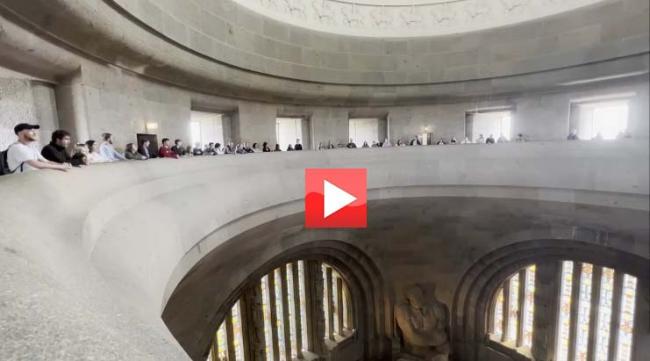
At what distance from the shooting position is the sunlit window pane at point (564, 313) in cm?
700

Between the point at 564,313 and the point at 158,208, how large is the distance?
843 centimetres

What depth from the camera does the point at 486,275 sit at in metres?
7.71

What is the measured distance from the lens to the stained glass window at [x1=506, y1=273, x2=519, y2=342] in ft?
25.7

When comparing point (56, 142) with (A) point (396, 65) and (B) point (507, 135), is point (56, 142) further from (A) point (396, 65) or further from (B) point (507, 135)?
(B) point (507, 135)

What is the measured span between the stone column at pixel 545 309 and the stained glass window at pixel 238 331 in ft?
20.9

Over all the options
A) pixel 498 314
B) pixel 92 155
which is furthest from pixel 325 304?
pixel 92 155

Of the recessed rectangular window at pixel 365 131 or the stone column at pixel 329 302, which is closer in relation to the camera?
the stone column at pixel 329 302

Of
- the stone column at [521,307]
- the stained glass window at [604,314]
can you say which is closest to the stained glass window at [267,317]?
the stone column at [521,307]

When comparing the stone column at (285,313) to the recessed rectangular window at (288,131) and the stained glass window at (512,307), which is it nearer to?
the recessed rectangular window at (288,131)

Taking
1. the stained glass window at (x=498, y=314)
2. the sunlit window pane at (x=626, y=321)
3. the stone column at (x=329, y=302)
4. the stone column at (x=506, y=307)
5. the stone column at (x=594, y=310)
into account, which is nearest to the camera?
the sunlit window pane at (x=626, y=321)

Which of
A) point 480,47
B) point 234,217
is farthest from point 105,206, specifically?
point 480,47

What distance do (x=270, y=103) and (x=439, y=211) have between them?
14.6 feet

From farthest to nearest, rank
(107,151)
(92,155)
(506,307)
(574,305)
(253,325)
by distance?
(506,307), (574,305), (253,325), (107,151), (92,155)

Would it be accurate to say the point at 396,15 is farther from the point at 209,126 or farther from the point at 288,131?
the point at 209,126
